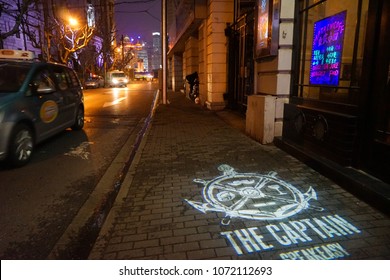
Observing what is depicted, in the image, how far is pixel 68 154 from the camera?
6.59m

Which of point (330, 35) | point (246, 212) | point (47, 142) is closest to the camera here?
point (246, 212)

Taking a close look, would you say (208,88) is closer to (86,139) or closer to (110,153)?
(86,139)

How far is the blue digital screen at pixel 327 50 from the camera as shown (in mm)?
5098

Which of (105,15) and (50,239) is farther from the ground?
(105,15)

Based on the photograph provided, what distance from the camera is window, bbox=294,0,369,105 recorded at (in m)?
4.73

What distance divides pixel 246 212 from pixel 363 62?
9.05 feet

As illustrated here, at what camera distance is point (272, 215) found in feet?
11.8

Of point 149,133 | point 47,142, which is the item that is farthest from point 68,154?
point 149,133

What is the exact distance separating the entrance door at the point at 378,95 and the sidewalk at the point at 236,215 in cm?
62

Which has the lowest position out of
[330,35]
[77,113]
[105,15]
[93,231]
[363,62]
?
[93,231]

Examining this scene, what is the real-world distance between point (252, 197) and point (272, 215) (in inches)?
21.4

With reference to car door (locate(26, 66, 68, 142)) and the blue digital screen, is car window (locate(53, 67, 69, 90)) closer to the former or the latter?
car door (locate(26, 66, 68, 142))

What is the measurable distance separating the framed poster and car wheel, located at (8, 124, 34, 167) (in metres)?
5.19

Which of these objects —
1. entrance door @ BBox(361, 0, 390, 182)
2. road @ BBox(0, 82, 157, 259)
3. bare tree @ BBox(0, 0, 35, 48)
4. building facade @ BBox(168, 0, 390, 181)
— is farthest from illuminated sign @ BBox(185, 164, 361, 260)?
bare tree @ BBox(0, 0, 35, 48)
